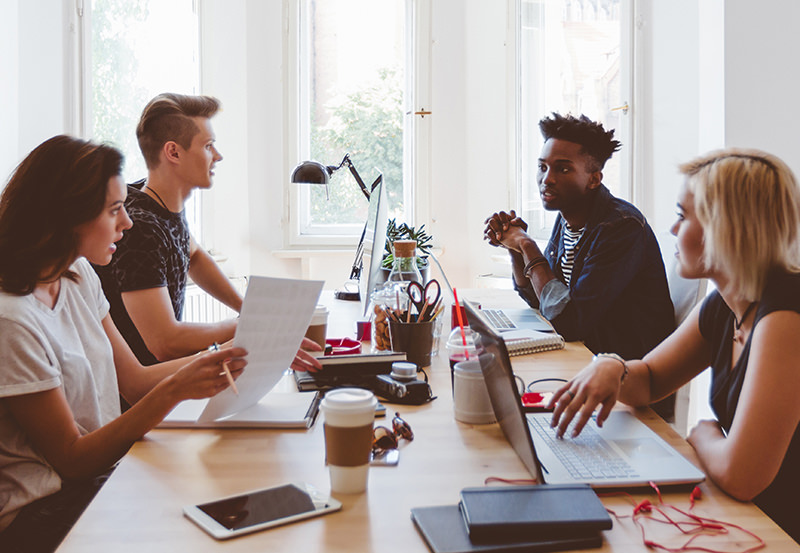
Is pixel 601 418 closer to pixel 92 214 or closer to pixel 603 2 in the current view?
pixel 92 214

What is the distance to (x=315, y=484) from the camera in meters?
0.99

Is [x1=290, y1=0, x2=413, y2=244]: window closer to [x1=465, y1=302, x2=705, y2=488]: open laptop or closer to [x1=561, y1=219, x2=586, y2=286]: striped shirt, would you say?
[x1=561, y1=219, x2=586, y2=286]: striped shirt

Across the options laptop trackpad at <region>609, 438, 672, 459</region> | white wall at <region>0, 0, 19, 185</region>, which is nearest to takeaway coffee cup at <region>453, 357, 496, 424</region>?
laptop trackpad at <region>609, 438, 672, 459</region>

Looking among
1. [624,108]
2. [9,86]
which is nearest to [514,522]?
[624,108]

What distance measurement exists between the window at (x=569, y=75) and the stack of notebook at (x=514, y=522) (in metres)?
2.28

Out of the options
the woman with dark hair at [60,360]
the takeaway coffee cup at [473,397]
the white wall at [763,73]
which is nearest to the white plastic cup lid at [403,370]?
the takeaway coffee cup at [473,397]

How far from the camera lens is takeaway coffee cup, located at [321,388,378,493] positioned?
0.92 metres

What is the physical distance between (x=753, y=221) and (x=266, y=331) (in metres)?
0.86

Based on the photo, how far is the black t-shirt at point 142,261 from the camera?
73.6 inches

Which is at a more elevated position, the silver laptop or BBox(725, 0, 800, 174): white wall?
BBox(725, 0, 800, 174): white wall

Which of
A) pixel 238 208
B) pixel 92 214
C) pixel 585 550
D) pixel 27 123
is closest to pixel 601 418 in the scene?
pixel 585 550

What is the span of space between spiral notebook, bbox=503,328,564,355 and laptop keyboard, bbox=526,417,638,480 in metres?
0.58

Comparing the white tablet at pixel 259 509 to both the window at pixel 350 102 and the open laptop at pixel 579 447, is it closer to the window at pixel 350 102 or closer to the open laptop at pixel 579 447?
the open laptop at pixel 579 447

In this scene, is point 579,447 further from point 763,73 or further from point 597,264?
point 763,73
